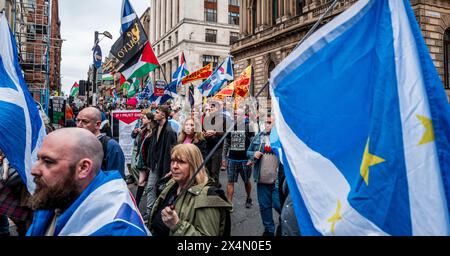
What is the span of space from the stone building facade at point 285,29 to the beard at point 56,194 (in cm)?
2052

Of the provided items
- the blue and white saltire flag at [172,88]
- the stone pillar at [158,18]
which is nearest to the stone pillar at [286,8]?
the blue and white saltire flag at [172,88]

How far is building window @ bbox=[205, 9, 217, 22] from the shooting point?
54.3 metres

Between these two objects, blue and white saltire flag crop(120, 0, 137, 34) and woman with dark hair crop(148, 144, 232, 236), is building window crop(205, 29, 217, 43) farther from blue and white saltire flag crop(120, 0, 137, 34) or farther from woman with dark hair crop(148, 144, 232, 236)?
woman with dark hair crop(148, 144, 232, 236)

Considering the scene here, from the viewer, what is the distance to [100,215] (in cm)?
167

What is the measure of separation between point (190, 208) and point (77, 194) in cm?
94

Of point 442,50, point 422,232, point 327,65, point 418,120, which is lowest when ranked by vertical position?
point 422,232

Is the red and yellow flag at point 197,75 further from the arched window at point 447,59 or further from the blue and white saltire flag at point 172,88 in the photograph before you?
the arched window at point 447,59

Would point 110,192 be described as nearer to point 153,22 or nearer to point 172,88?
point 172,88

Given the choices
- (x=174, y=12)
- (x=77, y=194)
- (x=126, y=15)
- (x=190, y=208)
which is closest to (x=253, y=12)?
(x=174, y=12)

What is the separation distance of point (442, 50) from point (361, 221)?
2103cm

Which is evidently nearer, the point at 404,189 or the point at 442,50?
the point at 404,189
